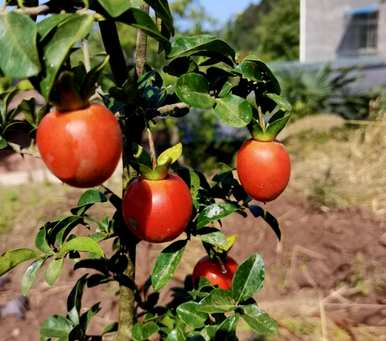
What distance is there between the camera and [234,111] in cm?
60

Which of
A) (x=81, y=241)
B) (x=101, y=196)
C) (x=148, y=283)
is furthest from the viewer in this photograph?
(x=148, y=283)

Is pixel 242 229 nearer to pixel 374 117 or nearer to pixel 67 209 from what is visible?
pixel 67 209

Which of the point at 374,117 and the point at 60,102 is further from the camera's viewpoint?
the point at 374,117

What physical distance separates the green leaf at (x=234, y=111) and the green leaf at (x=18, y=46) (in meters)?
0.24

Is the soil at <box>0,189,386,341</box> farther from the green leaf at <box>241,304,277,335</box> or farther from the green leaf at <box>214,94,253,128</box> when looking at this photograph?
the green leaf at <box>214,94,253,128</box>

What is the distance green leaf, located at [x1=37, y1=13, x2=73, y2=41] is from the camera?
0.45 metres

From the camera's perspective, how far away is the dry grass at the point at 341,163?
2840mm

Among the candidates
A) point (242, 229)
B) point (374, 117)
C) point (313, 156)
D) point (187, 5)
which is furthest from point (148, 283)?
point (187, 5)

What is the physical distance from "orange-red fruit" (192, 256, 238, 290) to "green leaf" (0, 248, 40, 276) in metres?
0.28

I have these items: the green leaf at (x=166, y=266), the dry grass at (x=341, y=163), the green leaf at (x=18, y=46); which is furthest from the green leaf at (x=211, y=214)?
the dry grass at (x=341, y=163)

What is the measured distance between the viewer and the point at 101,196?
0.81 meters

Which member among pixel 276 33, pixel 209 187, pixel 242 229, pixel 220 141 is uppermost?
pixel 209 187

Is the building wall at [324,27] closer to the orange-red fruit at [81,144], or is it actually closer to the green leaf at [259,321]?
the green leaf at [259,321]

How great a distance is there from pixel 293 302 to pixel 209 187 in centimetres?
114
